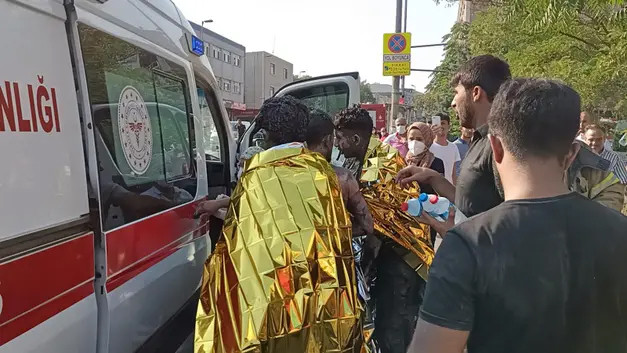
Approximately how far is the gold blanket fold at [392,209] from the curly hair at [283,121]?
0.86 meters

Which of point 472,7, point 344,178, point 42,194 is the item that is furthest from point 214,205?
point 472,7

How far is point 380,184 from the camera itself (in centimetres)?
344

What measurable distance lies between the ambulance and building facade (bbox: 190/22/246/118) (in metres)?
41.6

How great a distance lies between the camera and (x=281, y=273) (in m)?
1.98

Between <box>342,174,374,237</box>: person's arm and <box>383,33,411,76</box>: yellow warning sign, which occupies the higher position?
<box>383,33,411,76</box>: yellow warning sign

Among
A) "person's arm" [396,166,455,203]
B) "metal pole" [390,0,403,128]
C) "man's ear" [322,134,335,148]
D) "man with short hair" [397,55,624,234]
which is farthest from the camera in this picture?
"metal pole" [390,0,403,128]

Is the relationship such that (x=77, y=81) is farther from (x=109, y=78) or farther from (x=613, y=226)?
(x=613, y=226)

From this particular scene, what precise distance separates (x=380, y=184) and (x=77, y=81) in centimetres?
197

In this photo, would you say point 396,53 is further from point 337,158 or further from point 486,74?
point 486,74

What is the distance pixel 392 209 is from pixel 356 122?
1.85 feet

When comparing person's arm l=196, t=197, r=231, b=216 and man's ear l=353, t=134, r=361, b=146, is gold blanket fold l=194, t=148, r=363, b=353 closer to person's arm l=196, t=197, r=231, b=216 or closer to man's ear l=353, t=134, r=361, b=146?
person's arm l=196, t=197, r=231, b=216

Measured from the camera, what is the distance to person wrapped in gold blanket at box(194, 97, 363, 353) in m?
1.91

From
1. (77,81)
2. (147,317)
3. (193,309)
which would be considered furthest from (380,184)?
(77,81)

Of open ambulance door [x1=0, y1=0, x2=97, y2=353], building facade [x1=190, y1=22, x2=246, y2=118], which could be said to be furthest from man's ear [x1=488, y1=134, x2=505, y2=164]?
building facade [x1=190, y1=22, x2=246, y2=118]
